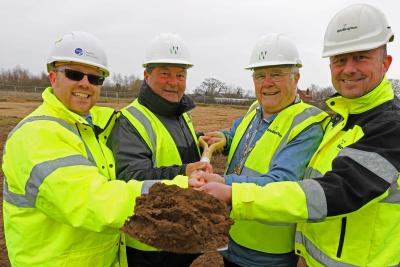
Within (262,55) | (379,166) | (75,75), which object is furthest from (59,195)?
(262,55)

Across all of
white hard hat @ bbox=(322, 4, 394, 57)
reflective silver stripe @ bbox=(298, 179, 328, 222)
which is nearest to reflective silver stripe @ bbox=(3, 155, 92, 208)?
reflective silver stripe @ bbox=(298, 179, 328, 222)

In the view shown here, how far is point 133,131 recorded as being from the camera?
10.9 ft

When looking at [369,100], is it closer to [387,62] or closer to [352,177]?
[387,62]

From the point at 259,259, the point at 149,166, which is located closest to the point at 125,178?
the point at 149,166

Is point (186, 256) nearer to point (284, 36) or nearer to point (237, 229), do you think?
point (237, 229)

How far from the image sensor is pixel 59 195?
2.17 m

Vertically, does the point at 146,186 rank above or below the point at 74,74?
below

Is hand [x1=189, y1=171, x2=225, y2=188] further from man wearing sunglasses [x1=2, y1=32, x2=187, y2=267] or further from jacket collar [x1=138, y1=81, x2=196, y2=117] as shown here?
jacket collar [x1=138, y1=81, x2=196, y2=117]

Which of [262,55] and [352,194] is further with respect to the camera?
[262,55]

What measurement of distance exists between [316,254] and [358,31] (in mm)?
1730

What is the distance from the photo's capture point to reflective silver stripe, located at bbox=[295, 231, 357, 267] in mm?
2582

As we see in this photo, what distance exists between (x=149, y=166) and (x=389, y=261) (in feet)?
6.60

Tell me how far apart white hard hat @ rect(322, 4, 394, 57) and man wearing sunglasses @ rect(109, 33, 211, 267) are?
145 cm

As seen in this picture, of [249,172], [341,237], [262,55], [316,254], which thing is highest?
[262,55]
